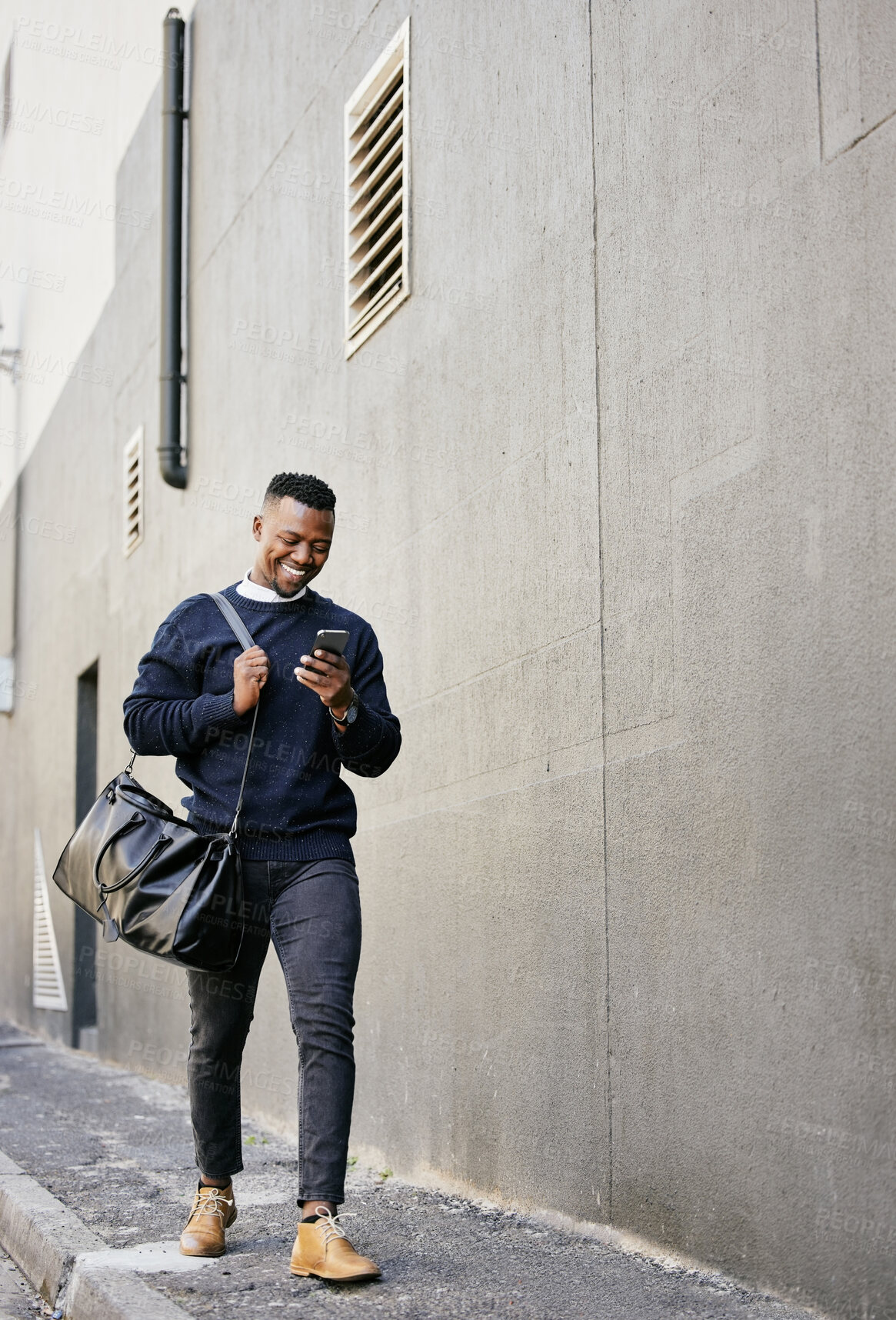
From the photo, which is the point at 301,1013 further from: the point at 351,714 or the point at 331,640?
the point at 331,640

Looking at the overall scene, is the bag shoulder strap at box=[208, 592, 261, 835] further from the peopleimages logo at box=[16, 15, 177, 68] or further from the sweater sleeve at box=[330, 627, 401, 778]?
the peopleimages logo at box=[16, 15, 177, 68]

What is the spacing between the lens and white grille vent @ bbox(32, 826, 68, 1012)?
12680 millimetres

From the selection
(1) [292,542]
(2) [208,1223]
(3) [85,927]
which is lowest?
(2) [208,1223]

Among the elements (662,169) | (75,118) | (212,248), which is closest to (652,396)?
(662,169)

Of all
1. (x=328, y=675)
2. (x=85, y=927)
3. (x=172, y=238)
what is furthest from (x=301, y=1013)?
(x=85, y=927)

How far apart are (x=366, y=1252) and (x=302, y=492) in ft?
6.42

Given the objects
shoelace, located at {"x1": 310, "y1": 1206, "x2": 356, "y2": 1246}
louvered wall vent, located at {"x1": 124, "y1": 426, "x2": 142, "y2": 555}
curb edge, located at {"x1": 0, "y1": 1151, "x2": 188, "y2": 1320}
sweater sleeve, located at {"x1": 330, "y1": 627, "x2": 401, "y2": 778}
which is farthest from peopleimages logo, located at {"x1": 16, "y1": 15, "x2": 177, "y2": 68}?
shoelace, located at {"x1": 310, "y1": 1206, "x2": 356, "y2": 1246}

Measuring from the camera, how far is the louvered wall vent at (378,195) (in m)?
5.70

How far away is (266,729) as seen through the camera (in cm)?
373

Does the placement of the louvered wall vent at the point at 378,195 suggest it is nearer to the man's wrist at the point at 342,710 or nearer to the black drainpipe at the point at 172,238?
the man's wrist at the point at 342,710

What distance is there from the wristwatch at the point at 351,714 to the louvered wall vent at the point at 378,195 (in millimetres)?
2424

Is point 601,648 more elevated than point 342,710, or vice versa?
point 601,648

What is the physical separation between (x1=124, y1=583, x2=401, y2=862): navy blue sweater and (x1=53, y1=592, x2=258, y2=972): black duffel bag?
0.05 m

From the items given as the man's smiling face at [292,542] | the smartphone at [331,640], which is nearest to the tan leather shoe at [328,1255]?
the smartphone at [331,640]
